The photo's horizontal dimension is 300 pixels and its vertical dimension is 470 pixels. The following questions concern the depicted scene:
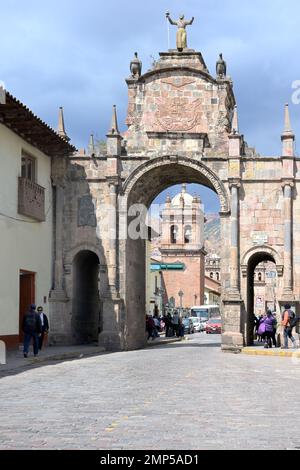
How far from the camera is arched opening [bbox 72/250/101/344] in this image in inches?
1223

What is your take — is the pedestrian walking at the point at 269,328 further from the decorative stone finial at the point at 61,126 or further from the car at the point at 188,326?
the car at the point at 188,326

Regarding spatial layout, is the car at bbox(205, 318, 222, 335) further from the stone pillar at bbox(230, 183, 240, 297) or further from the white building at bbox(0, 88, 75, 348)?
the white building at bbox(0, 88, 75, 348)

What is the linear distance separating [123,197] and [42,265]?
13.9 ft

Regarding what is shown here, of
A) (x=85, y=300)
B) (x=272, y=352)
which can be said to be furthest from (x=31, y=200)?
(x=272, y=352)

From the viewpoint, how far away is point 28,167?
2780cm

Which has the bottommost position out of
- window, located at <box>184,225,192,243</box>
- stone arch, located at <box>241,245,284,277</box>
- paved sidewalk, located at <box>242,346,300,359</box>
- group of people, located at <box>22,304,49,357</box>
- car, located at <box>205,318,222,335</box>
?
car, located at <box>205,318,222,335</box>

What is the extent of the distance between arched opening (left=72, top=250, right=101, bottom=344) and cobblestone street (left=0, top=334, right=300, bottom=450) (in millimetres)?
10669

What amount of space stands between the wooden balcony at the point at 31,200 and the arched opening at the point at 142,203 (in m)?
3.63

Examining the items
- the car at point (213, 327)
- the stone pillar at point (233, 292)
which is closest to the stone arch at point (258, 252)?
the stone pillar at point (233, 292)

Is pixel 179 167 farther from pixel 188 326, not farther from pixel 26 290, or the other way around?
pixel 188 326

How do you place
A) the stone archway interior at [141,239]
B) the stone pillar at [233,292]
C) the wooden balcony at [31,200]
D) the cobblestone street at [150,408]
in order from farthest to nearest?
1. the stone archway interior at [141,239]
2. the stone pillar at [233,292]
3. the wooden balcony at [31,200]
4. the cobblestone street at [150,408]

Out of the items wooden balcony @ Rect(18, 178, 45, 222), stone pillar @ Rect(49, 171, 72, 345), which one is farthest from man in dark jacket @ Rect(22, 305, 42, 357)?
stone pillar @ Rect(49, 171, 72, 345)

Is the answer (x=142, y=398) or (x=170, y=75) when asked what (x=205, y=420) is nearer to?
(x=142, y=398)

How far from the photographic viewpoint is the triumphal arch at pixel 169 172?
1166 inches
